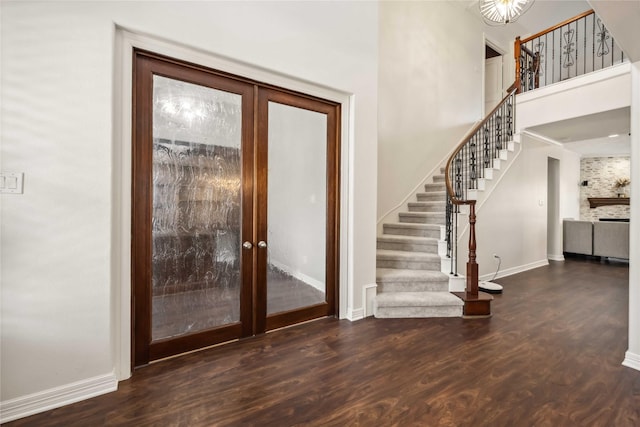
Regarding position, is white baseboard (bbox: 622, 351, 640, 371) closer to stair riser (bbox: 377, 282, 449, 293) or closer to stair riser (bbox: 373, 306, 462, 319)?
stair riser (bbox: 373, 306, 462, 319)

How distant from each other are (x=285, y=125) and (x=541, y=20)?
26.0ft

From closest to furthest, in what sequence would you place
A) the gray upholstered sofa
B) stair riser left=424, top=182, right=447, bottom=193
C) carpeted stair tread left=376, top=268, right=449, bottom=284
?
carpeted stair tread left=376, top=268, right=449, bottom=284, stair riser left=424, top=182, right=447, bottom=193, the gray upholstered sofa

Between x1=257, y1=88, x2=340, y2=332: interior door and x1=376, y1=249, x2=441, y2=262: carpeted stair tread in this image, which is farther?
x1=376, y1=249, x2=441, y2=262: carpeted stair tread

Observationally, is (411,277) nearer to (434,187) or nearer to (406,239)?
(406,239)

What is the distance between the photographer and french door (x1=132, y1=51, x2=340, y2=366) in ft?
7.54

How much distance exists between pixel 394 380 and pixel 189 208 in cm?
199

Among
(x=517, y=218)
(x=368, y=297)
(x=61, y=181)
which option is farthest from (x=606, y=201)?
(x=61, y=181)

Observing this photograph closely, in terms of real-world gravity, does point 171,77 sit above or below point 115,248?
above

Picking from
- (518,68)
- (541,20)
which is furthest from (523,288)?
(541,20)

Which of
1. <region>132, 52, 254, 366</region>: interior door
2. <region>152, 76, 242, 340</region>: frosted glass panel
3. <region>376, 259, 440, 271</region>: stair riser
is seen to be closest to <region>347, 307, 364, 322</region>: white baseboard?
<region>376, 259, 440, 271</region>: stair riser

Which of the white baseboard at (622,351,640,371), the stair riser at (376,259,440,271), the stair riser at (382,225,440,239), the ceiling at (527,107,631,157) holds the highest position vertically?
the ceiling at (527,107,631,157)

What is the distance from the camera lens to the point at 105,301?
1.99m

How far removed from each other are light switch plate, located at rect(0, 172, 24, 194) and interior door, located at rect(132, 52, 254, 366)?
609mm

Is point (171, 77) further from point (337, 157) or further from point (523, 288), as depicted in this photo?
point (523, 288)
